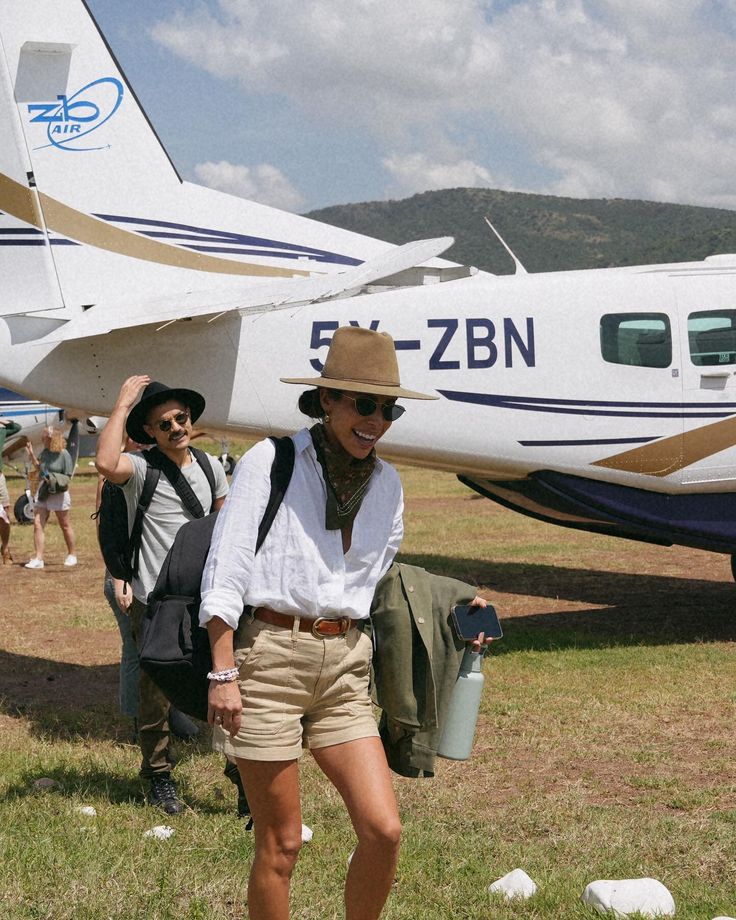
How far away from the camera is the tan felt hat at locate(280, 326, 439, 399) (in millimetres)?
3277

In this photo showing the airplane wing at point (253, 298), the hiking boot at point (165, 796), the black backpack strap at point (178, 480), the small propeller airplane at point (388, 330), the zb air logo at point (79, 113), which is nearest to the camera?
the hiking boot at point (165, 796)

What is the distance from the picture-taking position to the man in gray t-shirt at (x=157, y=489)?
17.3 ft

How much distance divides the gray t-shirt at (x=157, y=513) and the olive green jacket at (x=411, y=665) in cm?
198

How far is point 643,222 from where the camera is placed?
560 ft

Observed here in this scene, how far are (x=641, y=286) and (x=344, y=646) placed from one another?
6343 mm

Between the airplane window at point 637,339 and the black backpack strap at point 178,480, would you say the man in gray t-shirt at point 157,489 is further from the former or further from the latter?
the airplane window at point 637,339

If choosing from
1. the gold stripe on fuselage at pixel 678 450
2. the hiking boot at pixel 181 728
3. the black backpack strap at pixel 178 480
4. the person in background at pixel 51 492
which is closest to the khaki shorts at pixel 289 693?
the black backpack strap at pixel 178 480

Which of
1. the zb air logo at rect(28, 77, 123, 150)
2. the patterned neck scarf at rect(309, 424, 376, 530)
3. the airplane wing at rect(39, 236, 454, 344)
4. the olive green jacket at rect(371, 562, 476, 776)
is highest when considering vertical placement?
the zb air logo at rect(28, 77, 123, 150)

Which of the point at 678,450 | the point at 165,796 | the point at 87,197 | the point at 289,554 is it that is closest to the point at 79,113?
the point at 87,197

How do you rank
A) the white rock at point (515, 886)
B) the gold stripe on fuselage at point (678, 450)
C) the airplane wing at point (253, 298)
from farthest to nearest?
the gold stripe on fuselage at point (678, 450) → the airplane wing at point (253, 298) → the white rock at point (515, 886)

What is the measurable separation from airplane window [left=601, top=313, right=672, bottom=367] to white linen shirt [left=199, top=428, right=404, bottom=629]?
5.78m

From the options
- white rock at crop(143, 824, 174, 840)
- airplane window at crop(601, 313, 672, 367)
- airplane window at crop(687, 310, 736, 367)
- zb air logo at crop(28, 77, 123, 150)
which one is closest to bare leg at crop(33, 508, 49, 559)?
zb air logo at crop(28, 77, 123, 150)

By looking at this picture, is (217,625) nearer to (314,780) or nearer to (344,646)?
(344,646)

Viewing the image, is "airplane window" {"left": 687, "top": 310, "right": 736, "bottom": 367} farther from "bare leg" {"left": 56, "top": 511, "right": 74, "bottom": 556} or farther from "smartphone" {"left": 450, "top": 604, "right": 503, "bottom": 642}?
"bare leg" {"left": 56, "top": 511, "right": 74, "bottom": 556}
